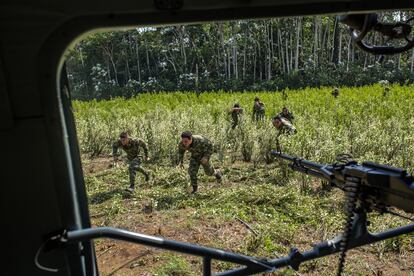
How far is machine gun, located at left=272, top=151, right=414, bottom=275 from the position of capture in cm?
176

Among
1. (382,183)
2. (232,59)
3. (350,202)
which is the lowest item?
(350,202)

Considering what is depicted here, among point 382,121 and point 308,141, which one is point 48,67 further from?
point 382,121

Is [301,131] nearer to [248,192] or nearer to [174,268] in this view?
[248,192]

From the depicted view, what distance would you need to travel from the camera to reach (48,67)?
1402 millimetres

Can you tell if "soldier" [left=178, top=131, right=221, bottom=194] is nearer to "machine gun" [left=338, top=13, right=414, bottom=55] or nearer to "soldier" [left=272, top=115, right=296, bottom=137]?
"soldier" [left=272, top=115, right=296, bottom=137]

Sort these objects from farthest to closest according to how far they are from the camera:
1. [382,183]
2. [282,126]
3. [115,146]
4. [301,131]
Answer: [282,126], [301,131], [115,146], [382,183]

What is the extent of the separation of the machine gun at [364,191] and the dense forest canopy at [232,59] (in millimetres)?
23182

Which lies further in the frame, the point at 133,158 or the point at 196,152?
the point at 133,158

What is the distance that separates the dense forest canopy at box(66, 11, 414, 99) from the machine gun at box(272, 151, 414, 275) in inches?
913

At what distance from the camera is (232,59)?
3112 cm

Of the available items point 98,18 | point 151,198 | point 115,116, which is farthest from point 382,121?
point 98,18

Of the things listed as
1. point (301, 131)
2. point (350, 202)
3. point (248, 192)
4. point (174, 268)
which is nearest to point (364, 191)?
point (350, 202)

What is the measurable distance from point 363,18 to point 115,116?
11472 millimetres

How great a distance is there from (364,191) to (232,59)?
2992 centimetres
